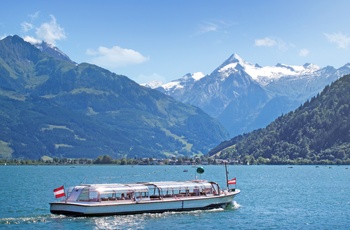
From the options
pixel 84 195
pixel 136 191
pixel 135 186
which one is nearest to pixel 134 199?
pixel 136 191

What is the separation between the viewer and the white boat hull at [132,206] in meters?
103

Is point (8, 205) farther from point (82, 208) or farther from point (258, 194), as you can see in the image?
point (258, 194)

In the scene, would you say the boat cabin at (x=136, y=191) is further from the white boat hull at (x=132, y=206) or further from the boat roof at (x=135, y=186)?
the white boat hull at (x=132, y=206)

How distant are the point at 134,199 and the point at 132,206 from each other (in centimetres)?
193

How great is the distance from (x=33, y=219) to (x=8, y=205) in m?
34.5

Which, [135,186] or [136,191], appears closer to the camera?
[136,191]

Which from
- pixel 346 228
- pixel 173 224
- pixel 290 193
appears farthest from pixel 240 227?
pixel 290 193

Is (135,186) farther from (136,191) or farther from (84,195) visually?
(84,195)

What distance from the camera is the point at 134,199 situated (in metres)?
108

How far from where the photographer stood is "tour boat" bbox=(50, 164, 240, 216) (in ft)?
339

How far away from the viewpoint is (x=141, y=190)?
109562mm

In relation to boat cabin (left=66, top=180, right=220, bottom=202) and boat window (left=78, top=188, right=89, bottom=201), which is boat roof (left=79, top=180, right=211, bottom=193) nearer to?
boat cabin (left=66, top=180, right=220, bottom=202)

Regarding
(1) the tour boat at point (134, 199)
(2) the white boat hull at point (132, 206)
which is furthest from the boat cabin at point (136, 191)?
(2) the white boat hull at point (132, 206)

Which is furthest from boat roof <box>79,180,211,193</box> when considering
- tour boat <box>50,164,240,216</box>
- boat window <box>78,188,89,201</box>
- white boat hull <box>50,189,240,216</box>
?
white boat hull <box>50,189,240,216</box>
